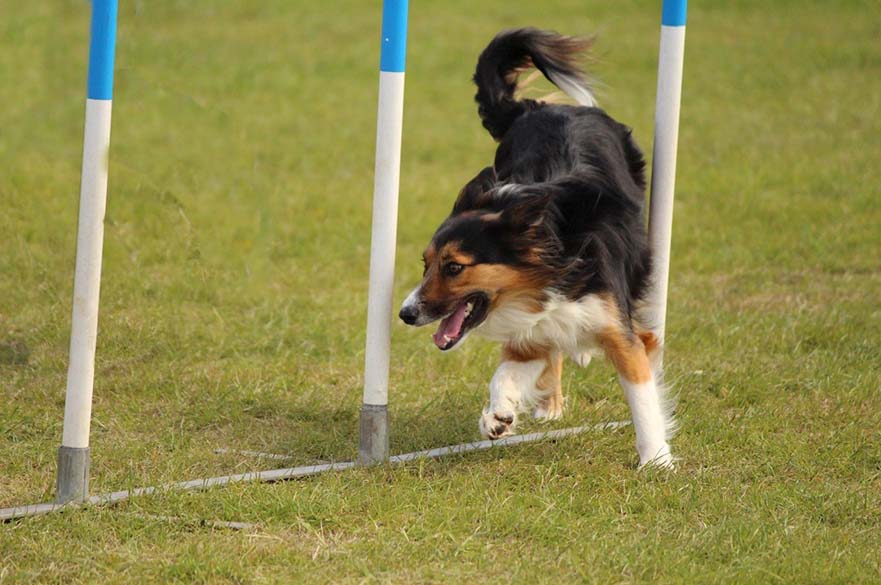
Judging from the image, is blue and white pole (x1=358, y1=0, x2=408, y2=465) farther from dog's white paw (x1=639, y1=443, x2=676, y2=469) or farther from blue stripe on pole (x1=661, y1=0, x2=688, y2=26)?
blue stripe on pole (x1=661, y1=0, x2=688, y2=26)

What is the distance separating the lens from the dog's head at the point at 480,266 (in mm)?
4172

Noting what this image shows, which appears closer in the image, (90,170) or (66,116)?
(90,170)

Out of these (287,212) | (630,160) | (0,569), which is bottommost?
(0,569)

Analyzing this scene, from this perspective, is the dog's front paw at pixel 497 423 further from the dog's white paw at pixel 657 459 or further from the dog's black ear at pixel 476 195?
the dog's black ear at pixel 476 195

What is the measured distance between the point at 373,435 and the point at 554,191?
1.03m

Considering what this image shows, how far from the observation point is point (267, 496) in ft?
13.4

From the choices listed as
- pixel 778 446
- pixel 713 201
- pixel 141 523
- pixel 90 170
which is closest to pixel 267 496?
pixel 141 523

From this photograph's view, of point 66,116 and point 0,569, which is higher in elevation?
point 66,116

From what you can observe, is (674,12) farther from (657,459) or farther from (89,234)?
(89,234)

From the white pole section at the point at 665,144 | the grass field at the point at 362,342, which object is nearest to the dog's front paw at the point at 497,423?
the grass field at the point at 362,342

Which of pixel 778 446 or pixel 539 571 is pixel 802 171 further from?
pixel 539 571

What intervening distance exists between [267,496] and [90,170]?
1153 millimetres

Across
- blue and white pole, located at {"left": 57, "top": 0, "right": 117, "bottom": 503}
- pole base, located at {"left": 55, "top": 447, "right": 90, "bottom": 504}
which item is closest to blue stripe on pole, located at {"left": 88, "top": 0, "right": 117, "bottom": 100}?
blue and white pole, located at {"left": 57, "top": 0, "right": 117, "bottom": 503}

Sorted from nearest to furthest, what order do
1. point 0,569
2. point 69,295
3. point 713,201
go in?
point 0,569
point 69,295
point 713,201
